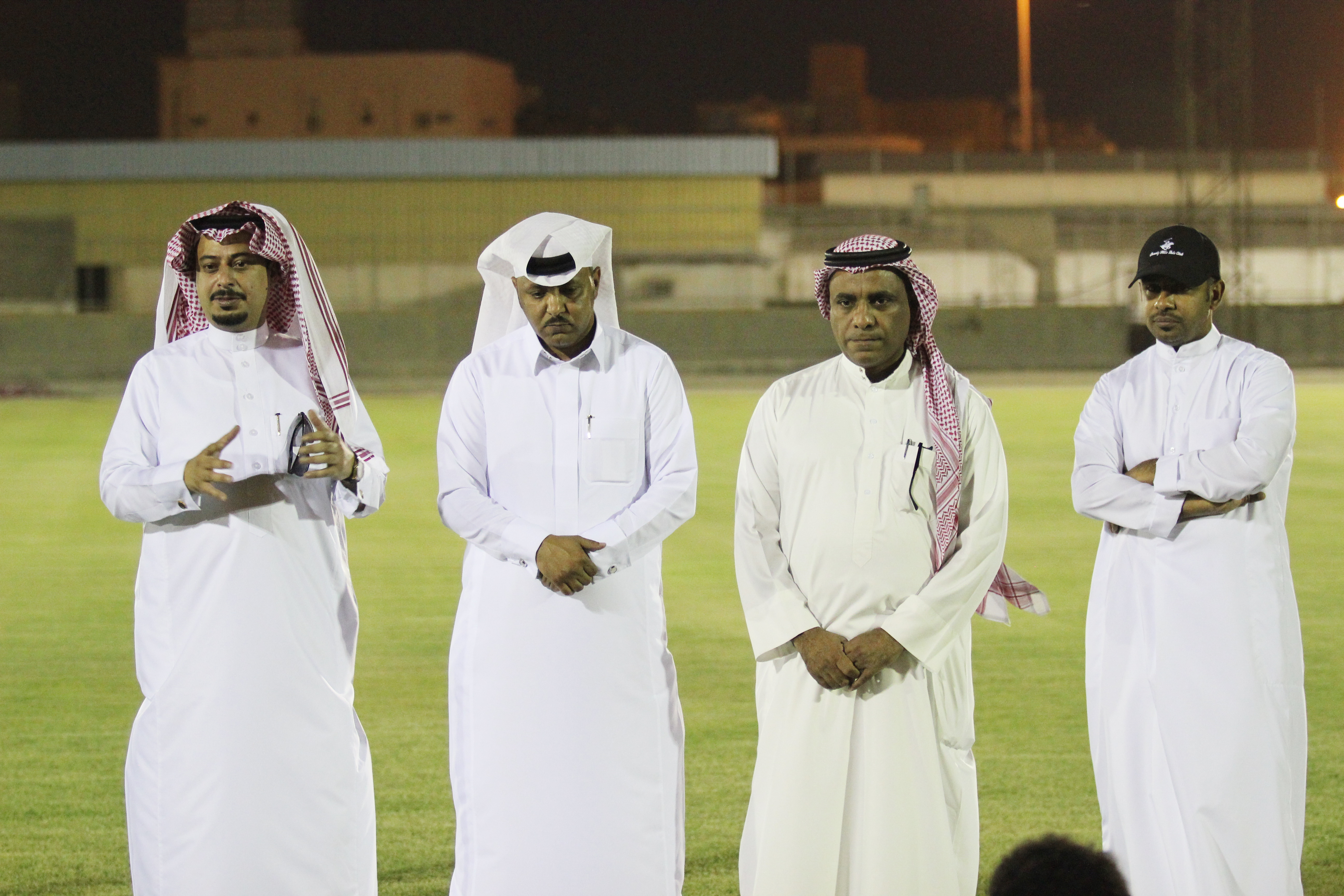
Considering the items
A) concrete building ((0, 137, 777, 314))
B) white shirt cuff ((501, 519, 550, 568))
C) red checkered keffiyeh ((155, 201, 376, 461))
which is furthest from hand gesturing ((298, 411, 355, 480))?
concrete building ((0, 137, 777, 314))

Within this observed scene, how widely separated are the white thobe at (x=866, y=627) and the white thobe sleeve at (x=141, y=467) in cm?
116

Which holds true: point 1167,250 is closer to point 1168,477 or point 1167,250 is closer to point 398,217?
point 1168,477

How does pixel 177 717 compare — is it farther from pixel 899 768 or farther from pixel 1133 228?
pixel 1133 228

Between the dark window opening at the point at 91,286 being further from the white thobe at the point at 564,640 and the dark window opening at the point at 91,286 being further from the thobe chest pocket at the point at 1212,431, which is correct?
the thobe chest pocket at the point at 1212,431

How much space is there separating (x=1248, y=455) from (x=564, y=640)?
4.98 ft

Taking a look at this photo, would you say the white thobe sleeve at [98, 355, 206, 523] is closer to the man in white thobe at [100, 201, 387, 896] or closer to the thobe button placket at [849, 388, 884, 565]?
the man in white thobe at [100, 201, 387, 896]

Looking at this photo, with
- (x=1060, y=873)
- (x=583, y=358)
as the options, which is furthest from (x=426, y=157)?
(x=1060, y=873)

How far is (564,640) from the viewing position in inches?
129

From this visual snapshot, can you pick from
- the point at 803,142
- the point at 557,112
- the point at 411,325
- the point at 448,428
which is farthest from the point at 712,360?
the point at 448,428

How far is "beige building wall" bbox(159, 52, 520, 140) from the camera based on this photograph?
41.2 metres

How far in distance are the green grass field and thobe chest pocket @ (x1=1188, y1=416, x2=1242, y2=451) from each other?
1257 millimetres

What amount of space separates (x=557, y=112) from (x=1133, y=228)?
674 inches

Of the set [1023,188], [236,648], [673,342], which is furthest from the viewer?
[1023,188]

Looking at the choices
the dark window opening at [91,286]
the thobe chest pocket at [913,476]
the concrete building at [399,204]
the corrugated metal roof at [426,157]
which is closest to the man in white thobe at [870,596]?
the thobe chest pocket at [913,476]
